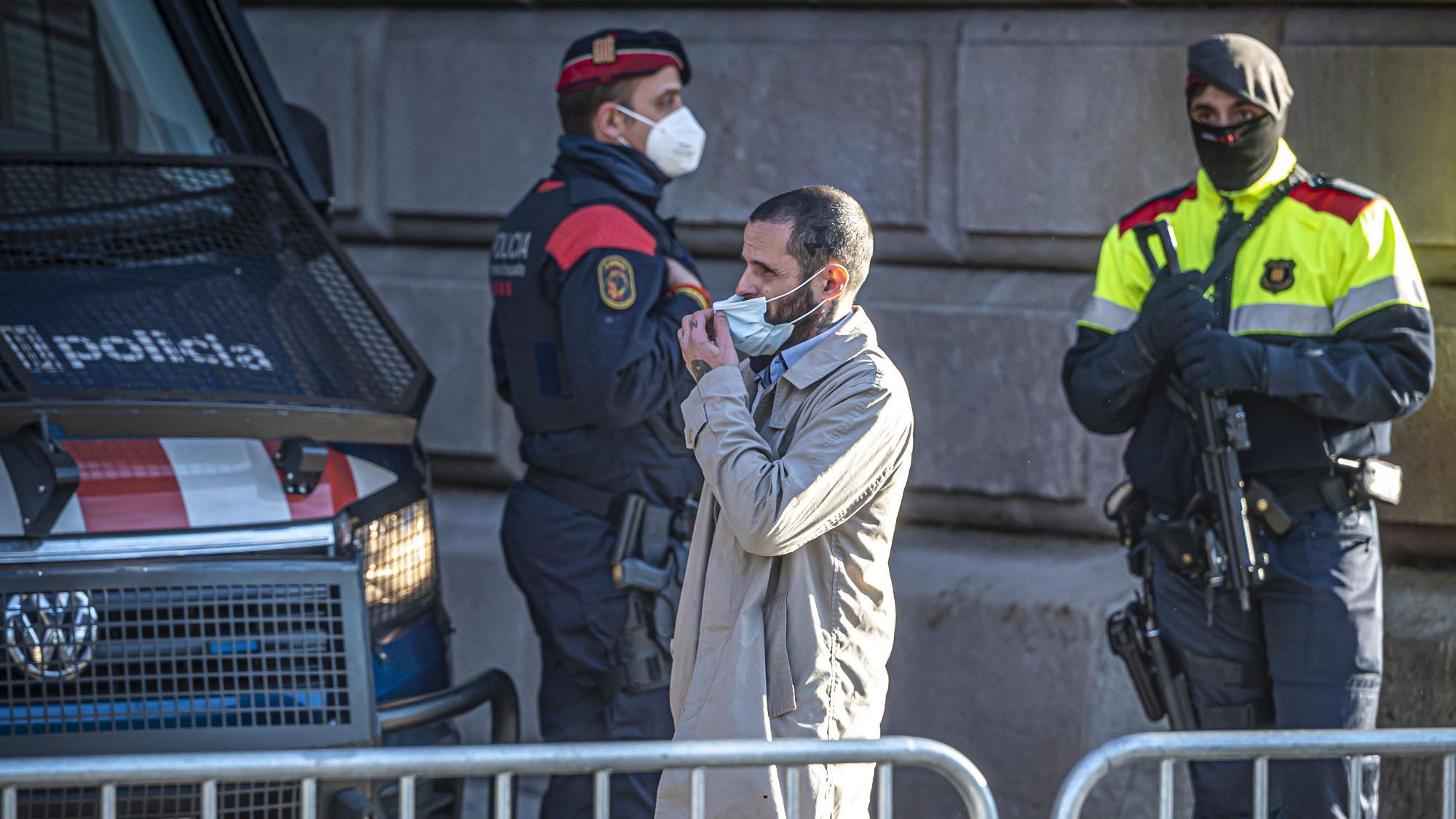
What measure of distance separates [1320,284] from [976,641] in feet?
5.90

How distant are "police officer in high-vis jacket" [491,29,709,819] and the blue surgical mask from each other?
103 cm

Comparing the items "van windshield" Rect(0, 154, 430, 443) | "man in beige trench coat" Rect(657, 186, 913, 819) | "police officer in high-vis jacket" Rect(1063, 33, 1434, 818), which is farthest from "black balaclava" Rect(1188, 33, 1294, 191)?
"van windshield" Rect(0, 154, 430, 443)

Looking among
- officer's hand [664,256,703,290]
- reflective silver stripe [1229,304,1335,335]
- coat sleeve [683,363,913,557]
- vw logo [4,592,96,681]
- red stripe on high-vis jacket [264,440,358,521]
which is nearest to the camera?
coat sleeve [683,363,913,557]

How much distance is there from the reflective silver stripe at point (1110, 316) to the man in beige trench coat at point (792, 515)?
1.36m

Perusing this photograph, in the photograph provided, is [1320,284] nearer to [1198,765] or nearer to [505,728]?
[1198,765]

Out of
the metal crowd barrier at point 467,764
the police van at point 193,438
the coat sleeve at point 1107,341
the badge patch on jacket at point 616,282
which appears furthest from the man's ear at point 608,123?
the metal crowd barrier at point 467,764

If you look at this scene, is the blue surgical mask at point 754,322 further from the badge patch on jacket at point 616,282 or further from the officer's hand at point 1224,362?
the officer's hand at point 1224,362

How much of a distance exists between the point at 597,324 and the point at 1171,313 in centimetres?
129

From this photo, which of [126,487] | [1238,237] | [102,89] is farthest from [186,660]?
[1238,237]

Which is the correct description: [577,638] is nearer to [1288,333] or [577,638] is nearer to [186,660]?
[186,660]

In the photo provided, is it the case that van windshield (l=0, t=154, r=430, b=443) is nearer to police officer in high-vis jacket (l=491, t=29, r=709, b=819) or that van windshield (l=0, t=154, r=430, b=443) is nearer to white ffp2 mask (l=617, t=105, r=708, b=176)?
police officer in high-vis jacket (l=491, t=29, r=709, b=819)

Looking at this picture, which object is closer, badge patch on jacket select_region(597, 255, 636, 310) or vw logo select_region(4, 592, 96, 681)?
vw logo select_region(4, 592, 96, 681)

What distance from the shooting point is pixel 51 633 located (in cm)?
294

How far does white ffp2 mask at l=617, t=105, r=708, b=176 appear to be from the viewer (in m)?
4.23
